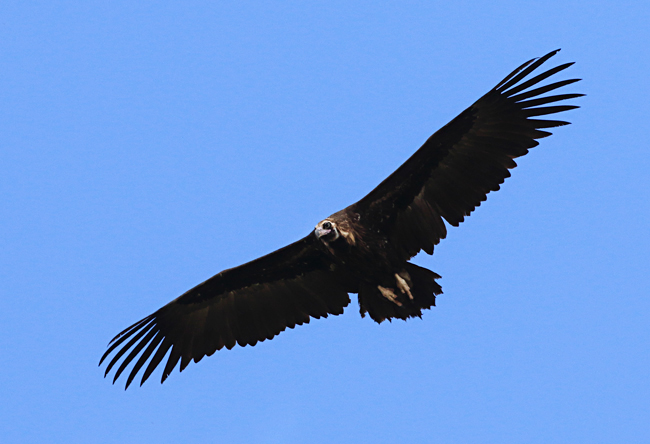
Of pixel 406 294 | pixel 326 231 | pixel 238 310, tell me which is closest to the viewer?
pixel 326 231

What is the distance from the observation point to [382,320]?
13.7m

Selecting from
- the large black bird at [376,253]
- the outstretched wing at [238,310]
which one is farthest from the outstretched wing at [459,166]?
the outstretched wing at [238,310]

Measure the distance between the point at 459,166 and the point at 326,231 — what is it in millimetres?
2432

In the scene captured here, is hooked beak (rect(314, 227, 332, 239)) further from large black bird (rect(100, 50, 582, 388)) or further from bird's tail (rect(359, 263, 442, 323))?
bird's tail (rect(359, 263, 442, 323))

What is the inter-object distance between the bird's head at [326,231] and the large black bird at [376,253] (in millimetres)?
18

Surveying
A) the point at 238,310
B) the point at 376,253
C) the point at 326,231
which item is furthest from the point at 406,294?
the point at 238,310

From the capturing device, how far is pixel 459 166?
13.3 meters

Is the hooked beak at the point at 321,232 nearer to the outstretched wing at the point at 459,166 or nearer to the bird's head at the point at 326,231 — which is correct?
the bird's head at the point at 326,231

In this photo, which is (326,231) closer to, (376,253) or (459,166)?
(376,253)

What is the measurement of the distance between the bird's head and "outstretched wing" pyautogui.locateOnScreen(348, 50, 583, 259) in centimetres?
66

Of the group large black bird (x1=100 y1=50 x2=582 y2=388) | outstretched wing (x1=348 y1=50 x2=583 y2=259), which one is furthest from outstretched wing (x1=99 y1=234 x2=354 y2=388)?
outstretched wing (x1=348 y1=50 x2=583 y2=259)

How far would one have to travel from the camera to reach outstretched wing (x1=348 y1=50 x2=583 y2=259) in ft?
42.4

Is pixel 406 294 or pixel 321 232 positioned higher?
pixel 321 232

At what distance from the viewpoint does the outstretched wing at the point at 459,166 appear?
12.9 m
